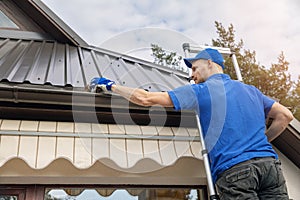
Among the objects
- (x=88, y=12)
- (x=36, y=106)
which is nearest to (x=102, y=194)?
(x=36, y=106)

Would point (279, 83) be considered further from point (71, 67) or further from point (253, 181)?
point (253, 181)

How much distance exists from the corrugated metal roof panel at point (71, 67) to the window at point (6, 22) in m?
0.43

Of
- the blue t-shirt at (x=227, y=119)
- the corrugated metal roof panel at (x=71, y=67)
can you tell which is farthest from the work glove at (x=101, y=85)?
the blue t-shirt at (x=227, y=119)

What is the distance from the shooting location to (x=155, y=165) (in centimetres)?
337

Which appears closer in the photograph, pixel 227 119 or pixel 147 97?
Result: pixel 227 119

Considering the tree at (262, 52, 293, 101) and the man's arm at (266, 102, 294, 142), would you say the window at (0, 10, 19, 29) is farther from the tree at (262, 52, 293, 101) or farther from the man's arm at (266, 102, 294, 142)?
the tree at (262, 52, 293, 101)

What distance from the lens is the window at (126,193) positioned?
12.6 ft

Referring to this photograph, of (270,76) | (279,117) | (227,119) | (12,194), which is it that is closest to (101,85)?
(227,119)

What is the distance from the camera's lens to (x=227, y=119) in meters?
2.70

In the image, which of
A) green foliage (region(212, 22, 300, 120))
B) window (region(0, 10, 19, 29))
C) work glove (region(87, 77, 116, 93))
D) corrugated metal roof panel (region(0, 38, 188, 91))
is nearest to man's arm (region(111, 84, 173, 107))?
work glove (region(87, 77, 116, 93))

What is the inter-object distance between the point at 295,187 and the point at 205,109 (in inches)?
81.6

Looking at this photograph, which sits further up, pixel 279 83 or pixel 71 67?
pixel 279 83

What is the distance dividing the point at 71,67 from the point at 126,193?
2081 millimetres

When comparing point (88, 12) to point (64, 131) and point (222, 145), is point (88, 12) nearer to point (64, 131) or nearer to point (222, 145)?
point (64, 131)
